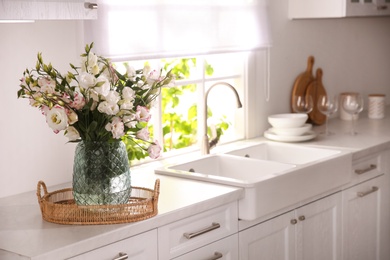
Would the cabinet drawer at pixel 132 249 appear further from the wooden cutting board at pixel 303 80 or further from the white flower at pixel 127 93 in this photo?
the wooden cutting board at pixel 303 80

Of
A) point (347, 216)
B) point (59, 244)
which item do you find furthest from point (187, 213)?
point (347, 216)

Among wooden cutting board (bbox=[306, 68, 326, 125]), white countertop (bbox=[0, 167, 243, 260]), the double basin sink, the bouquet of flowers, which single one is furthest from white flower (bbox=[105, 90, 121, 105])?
wooden cutting board (bbox=[306, 68, 326, 125])

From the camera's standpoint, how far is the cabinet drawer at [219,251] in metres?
2.79

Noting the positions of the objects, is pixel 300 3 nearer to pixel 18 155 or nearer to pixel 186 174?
pixel 186 174

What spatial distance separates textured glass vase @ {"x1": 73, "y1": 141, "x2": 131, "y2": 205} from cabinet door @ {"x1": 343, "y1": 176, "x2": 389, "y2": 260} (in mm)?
1561

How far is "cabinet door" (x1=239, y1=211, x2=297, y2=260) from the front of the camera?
307cm

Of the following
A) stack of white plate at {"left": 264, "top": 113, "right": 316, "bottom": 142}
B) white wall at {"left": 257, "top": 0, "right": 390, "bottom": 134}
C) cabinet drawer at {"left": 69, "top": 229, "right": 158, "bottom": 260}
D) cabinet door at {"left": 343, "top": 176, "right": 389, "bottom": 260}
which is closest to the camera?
cabinet drawer at {"left": 69, "top": 229, "right": 158, "bottom": 260}

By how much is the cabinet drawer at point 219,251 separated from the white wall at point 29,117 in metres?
0.71

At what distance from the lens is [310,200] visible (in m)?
3.46

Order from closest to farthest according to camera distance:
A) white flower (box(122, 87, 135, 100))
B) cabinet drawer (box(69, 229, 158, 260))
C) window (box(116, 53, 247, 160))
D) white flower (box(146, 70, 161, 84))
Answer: cabinet drawer (box(69, 229, 158, 260)), white flower (box(122, 87, 135, 100)), white flower (box(146, 70, 161, 84)), window (box(116, 53, 247, 160))

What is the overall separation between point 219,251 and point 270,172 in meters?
0.71

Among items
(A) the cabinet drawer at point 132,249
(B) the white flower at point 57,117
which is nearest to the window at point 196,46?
(B) the white flower at point 57,117

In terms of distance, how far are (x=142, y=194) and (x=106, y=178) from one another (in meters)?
0.27

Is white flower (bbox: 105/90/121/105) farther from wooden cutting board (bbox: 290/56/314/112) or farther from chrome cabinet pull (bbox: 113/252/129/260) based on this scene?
wooden cutting board (bbox: 290/56/314/112)
